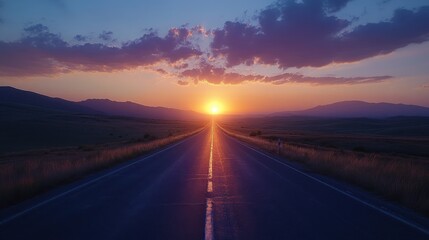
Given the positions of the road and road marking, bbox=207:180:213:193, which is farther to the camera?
road marking, bbox=207:180:213:193

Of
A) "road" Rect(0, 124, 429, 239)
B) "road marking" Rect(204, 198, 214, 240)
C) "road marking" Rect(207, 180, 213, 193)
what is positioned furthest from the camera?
"road marking" Rect(207, 180, 213, 193)

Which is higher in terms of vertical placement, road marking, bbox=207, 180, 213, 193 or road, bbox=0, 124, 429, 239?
road, bbox=0, 124, 429, 239

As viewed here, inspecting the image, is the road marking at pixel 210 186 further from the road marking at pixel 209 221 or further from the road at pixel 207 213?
the road marking at pixel 209 221

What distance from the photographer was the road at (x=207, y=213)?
26.6 ft

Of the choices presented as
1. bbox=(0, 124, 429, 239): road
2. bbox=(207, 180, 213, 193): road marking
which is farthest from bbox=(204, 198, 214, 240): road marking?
bbox=(207, 180, 213, 193): road marking

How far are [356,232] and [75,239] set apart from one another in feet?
16.2

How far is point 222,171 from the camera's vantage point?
1967 centimetres

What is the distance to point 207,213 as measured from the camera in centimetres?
996

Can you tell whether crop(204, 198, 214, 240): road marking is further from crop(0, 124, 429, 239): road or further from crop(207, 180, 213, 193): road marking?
crop(207, 180, 213, 193): road marking

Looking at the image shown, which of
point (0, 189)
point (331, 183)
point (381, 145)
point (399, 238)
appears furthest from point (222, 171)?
point (381, 145)

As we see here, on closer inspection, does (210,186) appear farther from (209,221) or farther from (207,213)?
(209,221)

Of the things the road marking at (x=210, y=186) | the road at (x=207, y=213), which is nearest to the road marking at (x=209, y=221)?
the road at (x=207, y=213)

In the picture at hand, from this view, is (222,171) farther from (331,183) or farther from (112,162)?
(112,162)

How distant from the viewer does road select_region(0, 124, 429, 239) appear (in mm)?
8117
